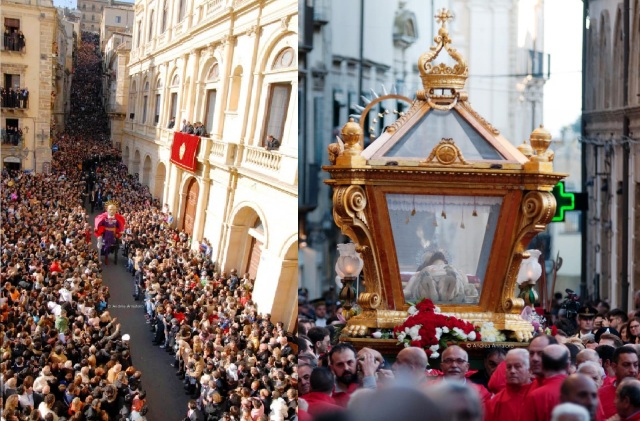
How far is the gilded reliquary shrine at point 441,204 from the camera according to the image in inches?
142

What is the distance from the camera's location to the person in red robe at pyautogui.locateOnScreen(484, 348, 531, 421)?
236 centimetres

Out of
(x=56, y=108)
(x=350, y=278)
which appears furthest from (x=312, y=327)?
(x=56, y=108)

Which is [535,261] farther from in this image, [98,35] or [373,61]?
[98,35]

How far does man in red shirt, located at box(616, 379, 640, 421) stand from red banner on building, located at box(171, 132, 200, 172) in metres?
2.06

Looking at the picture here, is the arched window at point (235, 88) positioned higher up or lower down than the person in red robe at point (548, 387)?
higher up

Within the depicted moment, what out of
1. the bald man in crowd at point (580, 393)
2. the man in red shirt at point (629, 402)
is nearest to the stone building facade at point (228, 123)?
the man in red shirt at point (629, 402)

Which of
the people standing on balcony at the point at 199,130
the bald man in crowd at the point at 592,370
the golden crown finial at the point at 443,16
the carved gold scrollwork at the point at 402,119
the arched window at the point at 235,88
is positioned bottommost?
the bald man in crowd at the point at 592,370

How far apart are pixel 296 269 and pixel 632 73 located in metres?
3.83

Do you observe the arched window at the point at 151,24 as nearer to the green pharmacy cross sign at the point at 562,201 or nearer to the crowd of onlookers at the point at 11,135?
the crowd of onlookers at the point at 11,135

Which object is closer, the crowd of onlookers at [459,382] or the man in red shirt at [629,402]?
the crowd of onlookers at [459,382]

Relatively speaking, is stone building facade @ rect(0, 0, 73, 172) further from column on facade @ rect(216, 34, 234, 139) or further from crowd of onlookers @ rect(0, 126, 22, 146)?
column on facade @ rect(216, 34, 234, 139)

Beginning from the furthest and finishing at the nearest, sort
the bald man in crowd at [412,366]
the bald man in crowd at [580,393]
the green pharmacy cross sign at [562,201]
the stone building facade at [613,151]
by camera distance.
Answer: the stone building facade at [613,151]
the green pharmacy cross sign at [562,201]
the bald man in crowd at [412,366]
the bald man in crowd at [580,393]

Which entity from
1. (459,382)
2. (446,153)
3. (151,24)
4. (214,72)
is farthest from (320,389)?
(151,24)

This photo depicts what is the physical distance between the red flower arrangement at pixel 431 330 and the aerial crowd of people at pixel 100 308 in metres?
0.51
